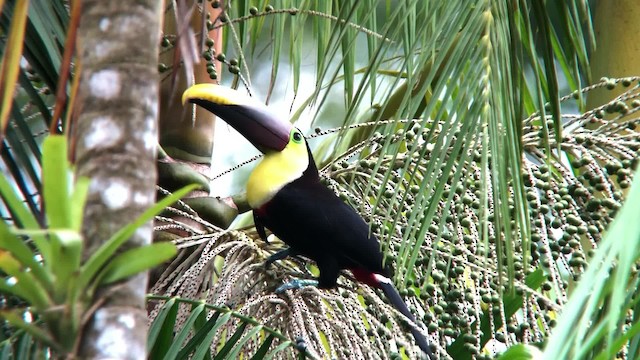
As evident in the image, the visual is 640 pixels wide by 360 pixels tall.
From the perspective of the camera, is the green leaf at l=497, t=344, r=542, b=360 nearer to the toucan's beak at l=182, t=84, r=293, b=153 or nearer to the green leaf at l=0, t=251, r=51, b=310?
the green leaf at l=0, t=251, r=51, b=310

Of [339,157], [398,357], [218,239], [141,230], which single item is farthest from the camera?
[339,157]

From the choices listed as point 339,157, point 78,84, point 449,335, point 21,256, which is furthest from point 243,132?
point 21,256

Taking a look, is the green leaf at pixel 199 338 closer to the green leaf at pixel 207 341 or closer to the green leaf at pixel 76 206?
the green leaf at pixel 207 341

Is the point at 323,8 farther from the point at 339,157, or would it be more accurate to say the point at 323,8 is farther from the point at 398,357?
the point at 398,357

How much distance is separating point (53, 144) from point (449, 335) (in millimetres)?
999

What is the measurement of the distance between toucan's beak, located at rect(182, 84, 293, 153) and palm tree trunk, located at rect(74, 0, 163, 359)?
0.90 m

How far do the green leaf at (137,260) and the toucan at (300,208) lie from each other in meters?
1.21

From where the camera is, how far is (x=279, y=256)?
175 centimetres

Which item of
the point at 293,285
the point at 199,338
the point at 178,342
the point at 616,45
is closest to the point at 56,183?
the point at 178,342

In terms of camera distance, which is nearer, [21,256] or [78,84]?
[21,256]

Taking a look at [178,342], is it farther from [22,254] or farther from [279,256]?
[22,254]

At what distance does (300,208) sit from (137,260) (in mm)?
1338

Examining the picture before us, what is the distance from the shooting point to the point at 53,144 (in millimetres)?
640

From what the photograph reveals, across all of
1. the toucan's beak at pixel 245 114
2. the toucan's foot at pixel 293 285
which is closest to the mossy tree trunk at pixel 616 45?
the toucan's beak at pixel 245 114
